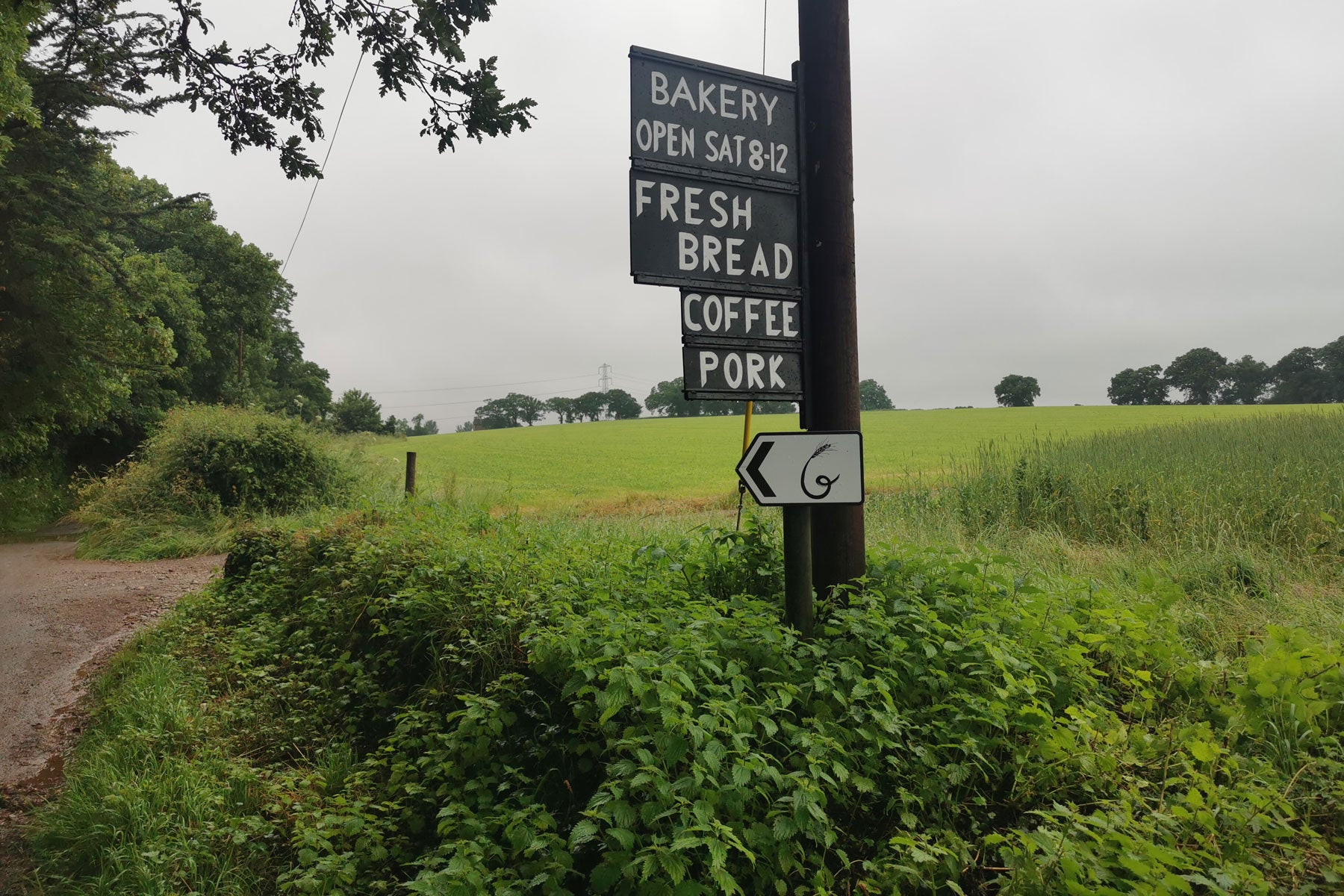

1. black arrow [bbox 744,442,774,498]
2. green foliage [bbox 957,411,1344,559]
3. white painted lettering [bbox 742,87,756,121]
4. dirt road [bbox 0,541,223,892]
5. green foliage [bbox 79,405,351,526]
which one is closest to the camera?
black arrow [bbox 744,442,774,498]

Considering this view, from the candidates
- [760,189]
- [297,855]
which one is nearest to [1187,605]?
[760,189]

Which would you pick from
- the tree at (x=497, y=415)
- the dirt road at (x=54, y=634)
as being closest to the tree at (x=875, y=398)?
the tree at (x=497, y=415)

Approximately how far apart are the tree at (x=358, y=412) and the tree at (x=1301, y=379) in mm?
76068

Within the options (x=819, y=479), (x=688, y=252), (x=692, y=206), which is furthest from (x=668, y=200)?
(x=819, y=479)

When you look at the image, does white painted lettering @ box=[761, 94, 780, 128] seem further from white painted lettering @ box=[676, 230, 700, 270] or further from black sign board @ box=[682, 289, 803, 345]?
black sign board @ box=[682, 289, 803, 345]

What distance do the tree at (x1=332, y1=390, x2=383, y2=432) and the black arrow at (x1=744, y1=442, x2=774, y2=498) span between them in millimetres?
64527

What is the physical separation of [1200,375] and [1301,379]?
34.0 ft

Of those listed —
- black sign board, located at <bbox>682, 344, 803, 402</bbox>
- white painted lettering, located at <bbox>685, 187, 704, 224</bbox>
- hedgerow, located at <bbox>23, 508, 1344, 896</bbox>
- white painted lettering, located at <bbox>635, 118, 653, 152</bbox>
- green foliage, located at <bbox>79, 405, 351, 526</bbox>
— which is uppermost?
white painted lettering, located at <bbox>635, 118, 653, 152</bbox>

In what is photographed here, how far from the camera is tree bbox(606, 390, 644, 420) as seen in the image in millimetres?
88250

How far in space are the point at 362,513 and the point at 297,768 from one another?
15.0ft

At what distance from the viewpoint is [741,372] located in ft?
12.6

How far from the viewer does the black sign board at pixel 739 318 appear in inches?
147

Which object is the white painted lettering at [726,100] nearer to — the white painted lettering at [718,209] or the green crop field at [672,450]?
the white painted lettering at [718,209]

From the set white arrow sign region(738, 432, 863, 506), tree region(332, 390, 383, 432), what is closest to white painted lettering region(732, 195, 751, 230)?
white arrow sign region(738, 432, 863, 506)
